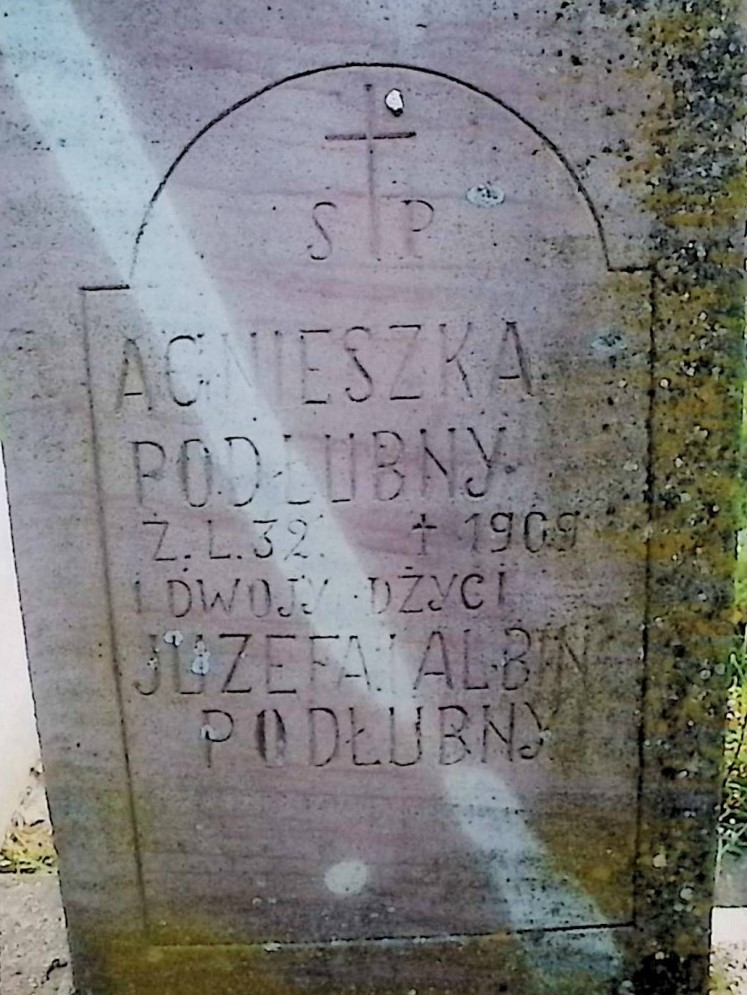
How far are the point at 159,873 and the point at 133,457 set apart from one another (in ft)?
2.33

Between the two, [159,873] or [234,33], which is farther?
[159,873]

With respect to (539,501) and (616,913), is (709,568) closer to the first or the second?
(539,501)

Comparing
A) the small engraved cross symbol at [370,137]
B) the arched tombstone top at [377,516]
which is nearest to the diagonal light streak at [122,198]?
the arched tombstone top at [377,516]

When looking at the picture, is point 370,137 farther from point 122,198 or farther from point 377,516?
point 377,516

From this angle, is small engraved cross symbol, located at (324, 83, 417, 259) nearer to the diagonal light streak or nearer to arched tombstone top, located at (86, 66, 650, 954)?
arched tombstone top, located at (86, 66, 650, 954)

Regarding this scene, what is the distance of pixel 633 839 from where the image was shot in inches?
76.9

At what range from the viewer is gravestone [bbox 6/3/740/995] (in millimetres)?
1617

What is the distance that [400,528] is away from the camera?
1.79 metres

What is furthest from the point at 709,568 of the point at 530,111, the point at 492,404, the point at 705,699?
the point at 530,111

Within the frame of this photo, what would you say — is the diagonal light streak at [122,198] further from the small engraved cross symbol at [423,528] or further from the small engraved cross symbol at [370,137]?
the small engraved cross symbol at [370,137]

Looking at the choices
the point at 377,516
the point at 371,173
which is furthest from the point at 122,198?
the point at 377,516

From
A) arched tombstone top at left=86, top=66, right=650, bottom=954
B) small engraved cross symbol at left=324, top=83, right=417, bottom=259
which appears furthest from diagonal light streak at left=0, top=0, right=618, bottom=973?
small engraved cross symbol at left=324, top=83, right=417, bottom=259

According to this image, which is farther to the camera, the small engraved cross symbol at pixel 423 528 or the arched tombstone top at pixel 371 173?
the small engraved cross symbol at pixel 423 528

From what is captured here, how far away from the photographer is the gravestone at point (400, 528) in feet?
5.31
